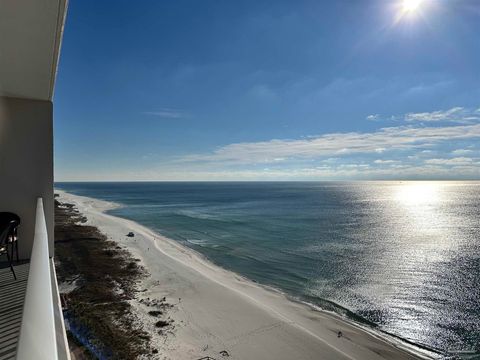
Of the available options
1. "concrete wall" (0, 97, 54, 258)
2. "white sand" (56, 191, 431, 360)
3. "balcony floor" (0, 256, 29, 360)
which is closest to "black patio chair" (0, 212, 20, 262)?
"concrete wall" (0, 97, 54, 258)

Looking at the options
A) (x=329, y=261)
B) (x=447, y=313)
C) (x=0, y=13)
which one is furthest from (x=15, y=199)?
(x=329, y=261)

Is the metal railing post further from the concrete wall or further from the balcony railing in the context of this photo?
the concrete wall

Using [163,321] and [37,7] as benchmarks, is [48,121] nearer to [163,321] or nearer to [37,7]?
[37,7]

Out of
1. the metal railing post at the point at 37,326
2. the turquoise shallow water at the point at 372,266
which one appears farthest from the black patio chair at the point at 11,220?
the turquoise shallow water at the point at 372,266

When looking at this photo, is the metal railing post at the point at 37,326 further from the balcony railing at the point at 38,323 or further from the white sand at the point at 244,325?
the white sand at the point at 244,325

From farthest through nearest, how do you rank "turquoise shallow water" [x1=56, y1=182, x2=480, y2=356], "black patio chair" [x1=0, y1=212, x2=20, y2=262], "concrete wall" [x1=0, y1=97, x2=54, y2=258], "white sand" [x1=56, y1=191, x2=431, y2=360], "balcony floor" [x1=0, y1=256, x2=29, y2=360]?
"turquoise shallow water" [x1=56, y1=182, x2=480, y2=356], "white sand" [x1=56, y1=191, x2=431, y2=360], "concrete wall" [x1=0, y1=97, x2=54, y2=258], "black patio chair" [x1=0, y1=212, x2=20, y2=262], "balcony floor" [x1=0, y1=256, x2=29, y2=360]

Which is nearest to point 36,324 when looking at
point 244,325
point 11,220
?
point 11,220

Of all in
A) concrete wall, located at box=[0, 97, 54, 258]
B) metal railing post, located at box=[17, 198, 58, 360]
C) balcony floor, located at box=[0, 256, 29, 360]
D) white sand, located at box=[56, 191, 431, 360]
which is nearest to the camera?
metal railing post, located at box=[17, 198, 58, 360]
